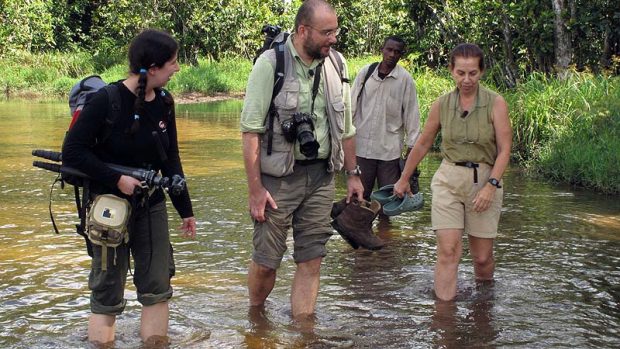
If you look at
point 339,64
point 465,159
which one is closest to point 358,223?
point 465,159

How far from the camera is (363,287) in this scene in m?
6.88

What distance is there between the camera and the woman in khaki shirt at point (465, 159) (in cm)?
602

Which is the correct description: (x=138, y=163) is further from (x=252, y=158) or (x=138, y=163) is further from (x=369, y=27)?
(x=369, y=27)

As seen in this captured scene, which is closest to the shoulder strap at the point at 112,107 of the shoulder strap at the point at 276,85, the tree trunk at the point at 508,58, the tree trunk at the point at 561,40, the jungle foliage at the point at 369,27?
the shoulder strap at the point at 276,85

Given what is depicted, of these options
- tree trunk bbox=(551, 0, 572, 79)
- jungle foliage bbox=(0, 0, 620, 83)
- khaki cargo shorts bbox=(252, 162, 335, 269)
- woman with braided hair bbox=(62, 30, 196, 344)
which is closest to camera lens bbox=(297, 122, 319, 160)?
khaki cargo shorts bbox=(252, 162, 335, 269)

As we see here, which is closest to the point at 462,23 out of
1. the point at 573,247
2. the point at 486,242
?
the point at 573,247

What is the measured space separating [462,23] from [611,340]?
13.9m

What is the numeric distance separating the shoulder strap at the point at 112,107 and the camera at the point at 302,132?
3.57ft

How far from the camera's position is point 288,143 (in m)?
5.38

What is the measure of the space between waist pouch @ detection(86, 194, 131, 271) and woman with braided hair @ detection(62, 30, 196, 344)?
0.07 m

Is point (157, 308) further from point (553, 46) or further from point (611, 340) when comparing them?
point (553, 46)

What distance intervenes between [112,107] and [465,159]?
8.34 feet

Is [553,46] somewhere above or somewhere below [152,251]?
above

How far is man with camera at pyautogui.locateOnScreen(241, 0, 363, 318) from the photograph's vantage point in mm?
5281
